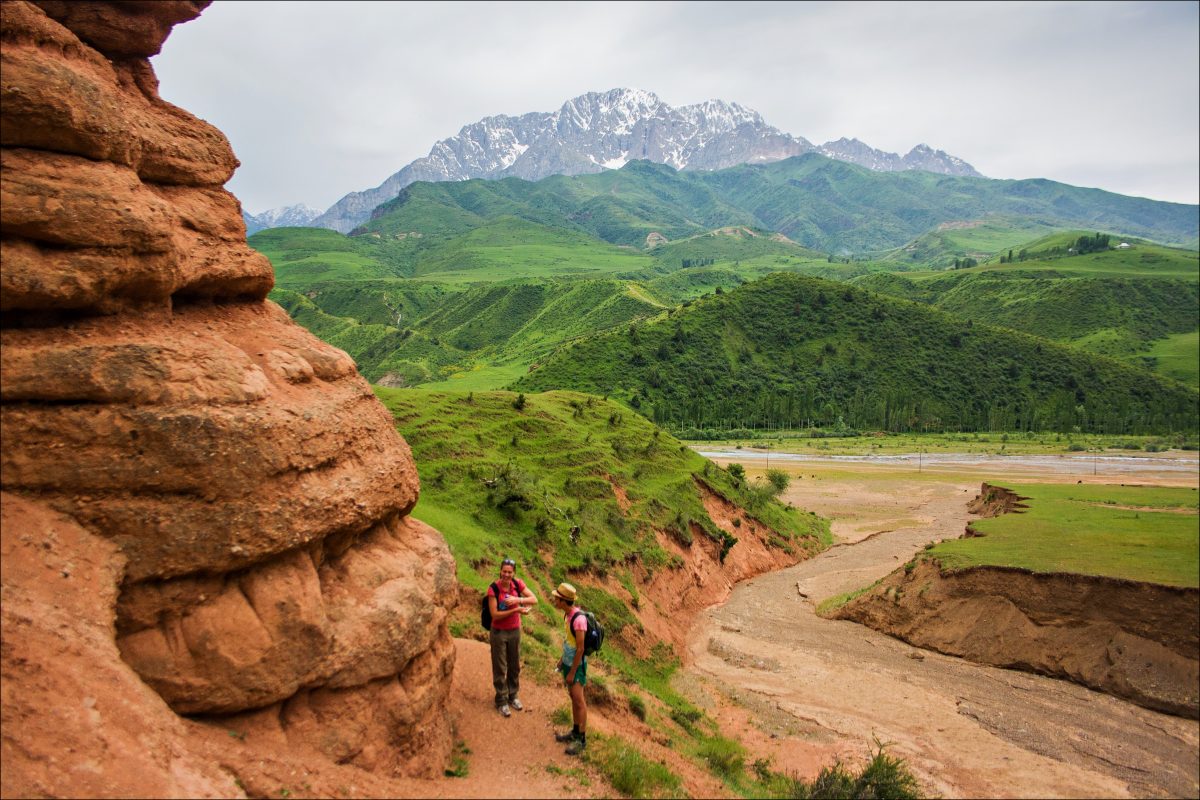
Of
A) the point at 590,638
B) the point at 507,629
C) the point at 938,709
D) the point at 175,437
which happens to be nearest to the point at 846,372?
the point at 938,709

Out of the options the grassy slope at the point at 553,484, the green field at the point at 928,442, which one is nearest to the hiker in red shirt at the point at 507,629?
the grassy slope at the point at 553,484

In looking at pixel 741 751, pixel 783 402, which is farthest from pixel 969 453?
pixel 741 751

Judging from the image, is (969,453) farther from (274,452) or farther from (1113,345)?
(274,452)

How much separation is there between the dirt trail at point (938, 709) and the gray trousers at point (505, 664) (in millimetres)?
12349

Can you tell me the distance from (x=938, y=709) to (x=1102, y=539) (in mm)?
11140

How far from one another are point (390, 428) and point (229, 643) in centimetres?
523

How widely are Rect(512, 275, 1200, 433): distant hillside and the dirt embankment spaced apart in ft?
278

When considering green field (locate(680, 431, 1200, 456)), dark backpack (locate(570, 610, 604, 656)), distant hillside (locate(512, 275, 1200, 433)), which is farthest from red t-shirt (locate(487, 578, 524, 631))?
distant hillside (locate(512, 275, 1200, 433))

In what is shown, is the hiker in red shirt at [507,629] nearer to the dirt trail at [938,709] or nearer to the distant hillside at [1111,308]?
the dirt trail at [938,709]

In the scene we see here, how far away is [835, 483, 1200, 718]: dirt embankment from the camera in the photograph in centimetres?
2205

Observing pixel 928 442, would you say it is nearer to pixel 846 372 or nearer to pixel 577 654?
pixel 846 372

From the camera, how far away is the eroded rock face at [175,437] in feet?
29.1

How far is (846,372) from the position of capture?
133 meters

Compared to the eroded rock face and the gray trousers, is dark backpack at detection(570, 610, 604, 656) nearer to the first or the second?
the gray trousers
